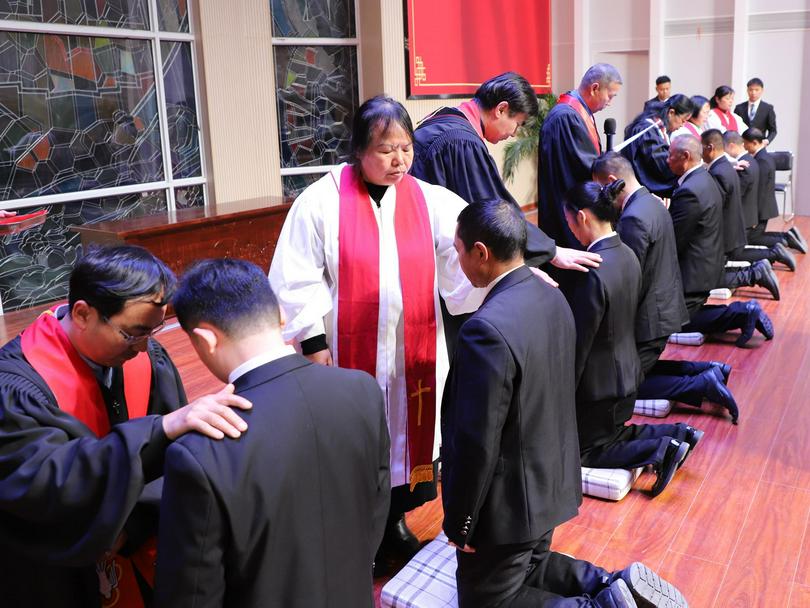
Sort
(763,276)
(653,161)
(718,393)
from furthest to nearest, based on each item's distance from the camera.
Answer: (653,161) < (763,276) < (718,393)

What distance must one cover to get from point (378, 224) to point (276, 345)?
4.71 ft

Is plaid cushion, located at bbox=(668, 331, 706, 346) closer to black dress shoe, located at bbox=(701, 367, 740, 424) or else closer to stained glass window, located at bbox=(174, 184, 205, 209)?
black dress shoe, located at bbox=(701, 367, 740, 424)

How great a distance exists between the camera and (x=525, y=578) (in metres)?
2.66

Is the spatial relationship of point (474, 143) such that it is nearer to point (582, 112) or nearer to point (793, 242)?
point (582, 112)

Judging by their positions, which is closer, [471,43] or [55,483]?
[55,483]

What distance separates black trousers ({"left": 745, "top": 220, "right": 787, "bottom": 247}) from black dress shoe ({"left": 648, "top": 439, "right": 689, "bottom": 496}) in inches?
211

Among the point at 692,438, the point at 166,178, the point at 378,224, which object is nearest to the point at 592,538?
the point at 692,438

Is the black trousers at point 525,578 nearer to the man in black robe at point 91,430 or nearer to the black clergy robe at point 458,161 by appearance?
the man in black robe at point 91,430

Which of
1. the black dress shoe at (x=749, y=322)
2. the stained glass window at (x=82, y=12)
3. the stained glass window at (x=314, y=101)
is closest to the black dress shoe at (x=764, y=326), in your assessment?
the black dress shoe at (x=749, y=322)

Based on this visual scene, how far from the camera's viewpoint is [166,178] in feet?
27.7

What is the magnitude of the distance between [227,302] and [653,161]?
266 inches

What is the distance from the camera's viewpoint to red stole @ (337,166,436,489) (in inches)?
114

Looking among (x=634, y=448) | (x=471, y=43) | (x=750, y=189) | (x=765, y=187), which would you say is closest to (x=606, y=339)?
(x=634, y=448)

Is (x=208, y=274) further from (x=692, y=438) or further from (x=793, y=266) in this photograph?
(x=793, y=266)
